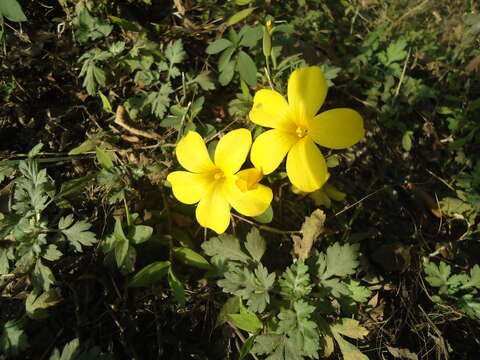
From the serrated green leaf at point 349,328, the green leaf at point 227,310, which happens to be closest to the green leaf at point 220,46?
the green leaf at point 227,310

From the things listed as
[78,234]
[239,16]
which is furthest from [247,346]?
[239,16]

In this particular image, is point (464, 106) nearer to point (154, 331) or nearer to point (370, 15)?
point (370, 15)

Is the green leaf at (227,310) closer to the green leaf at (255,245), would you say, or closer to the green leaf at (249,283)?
the green leaf at (249,283)

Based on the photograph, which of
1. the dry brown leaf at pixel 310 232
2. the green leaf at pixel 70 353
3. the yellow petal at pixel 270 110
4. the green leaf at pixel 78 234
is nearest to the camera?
the green leaf at pixel 70 353

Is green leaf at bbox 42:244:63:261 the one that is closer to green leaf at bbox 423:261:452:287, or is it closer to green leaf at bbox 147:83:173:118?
green leaf at bbox 147:83:173:118

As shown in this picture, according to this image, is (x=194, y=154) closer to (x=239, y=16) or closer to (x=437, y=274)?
(x=239, y=16)

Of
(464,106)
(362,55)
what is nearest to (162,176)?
(362,55)
